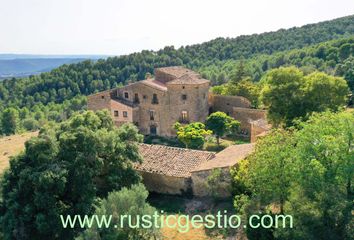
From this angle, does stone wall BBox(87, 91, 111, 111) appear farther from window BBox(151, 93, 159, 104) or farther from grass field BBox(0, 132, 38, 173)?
grass field BBox(0, 132, 38, 173)

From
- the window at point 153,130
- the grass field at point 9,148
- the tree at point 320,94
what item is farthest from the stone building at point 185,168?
the grass field at point 9,148

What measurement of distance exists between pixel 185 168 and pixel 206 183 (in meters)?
2.86

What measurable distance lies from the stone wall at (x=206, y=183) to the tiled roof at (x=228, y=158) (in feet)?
1.10

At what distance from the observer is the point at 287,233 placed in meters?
18.5

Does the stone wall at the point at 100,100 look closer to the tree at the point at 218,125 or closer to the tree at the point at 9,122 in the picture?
the tree at the point at 218,125

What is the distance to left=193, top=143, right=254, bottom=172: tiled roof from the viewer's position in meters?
27.1

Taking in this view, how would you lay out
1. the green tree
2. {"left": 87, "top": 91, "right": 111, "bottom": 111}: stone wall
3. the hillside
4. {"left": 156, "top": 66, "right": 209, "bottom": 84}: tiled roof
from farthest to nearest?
the hillside, {"left": 87, "top": 91, "right": 111, "bottom": 111}: stone wall, {"left": 156, "top": 66, "right": 209, "bottom": 84}: tiled roof, the green tree

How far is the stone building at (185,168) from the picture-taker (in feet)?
89.5

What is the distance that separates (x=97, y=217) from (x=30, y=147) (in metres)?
7.56

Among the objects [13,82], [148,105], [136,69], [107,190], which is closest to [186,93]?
[148,105]

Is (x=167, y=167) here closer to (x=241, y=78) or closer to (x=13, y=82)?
(x=241, y=78)

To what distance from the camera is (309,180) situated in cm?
1886

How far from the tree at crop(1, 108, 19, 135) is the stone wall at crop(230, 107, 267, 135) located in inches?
2308

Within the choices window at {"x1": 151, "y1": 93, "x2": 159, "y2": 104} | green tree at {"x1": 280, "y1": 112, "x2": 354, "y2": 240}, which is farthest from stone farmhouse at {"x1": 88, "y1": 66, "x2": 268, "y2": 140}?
green tree at {"x1": 280, "y1": 112, "x2": 354, "y2": 240}
